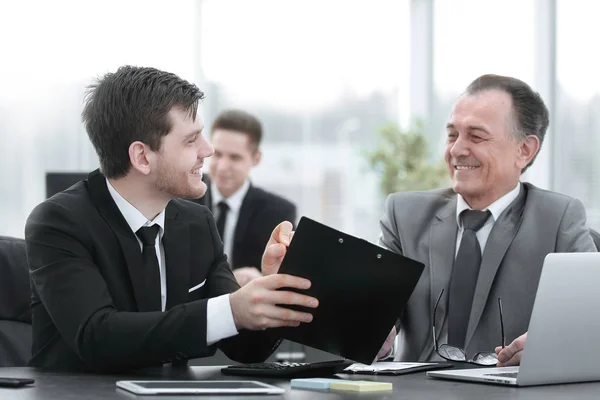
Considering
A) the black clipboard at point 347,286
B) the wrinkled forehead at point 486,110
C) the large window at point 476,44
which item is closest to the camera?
the black clipboard at point 347,286

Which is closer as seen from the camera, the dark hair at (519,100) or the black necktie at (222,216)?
the dark hair at (519,100)

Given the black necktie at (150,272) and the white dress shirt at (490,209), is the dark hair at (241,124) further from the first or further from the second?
the black necktie at (150,272)

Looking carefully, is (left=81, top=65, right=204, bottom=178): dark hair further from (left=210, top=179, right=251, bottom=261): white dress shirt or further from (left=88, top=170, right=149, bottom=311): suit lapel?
(left=210, top=179, right=251, bottom=261): white dress shirt

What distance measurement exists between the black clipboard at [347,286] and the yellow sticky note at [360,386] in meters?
0.22

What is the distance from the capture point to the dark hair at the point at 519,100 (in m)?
3.03

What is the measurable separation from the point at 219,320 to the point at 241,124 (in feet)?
12.4

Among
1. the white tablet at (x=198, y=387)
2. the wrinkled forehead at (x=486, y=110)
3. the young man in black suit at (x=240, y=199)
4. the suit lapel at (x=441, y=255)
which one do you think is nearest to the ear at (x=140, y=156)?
the white tablet at (x=198, y=387)

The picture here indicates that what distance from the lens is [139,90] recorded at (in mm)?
2363

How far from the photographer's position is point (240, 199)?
217 inches

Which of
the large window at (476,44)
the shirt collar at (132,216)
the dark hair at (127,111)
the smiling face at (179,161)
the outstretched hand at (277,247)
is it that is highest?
the large window at (476,44)

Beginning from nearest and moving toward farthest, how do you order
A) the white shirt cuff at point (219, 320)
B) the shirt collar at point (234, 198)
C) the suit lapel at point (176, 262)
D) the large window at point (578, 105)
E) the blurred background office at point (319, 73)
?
the white shirt cuff at point (219, 320), the suit lapel at point (176, 262), the shirt collar at point (234, 198), the large window at point (578, 105), the blurred background office at point (319, 73)

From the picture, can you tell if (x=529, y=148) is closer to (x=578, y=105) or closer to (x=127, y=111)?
(x=127, y=111)

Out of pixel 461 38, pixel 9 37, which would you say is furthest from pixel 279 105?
pixel 9 37

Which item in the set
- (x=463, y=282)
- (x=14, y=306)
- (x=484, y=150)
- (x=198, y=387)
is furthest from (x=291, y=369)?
(x=484, y=150)
